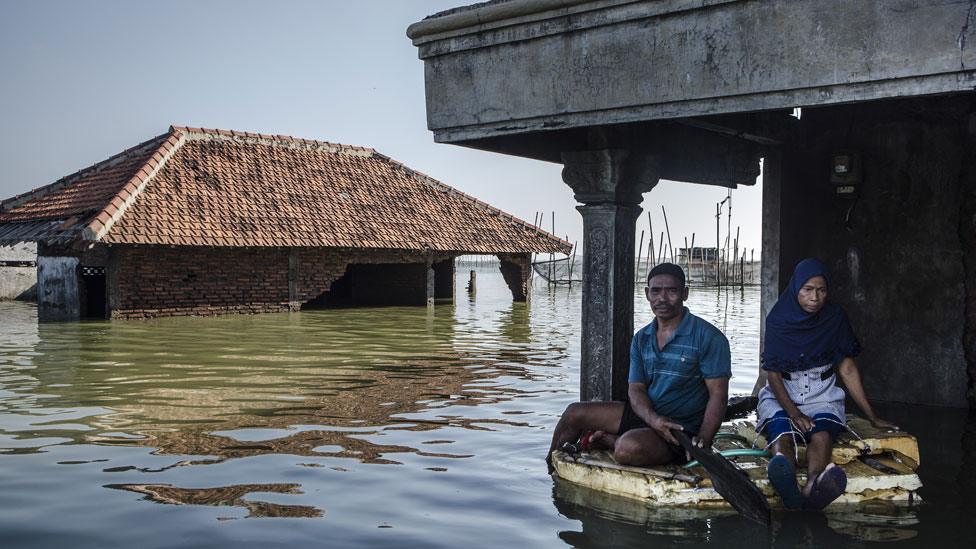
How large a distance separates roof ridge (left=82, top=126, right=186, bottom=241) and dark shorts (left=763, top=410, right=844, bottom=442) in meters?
14.8

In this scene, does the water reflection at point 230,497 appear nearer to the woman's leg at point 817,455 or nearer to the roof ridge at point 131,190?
the woman's leg at point 817,455

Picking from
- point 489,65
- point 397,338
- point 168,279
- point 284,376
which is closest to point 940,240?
point 489,65

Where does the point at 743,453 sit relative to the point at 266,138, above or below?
below

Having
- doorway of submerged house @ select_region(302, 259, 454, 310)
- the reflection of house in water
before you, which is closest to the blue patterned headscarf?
the reflection of house in water

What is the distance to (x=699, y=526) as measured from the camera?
14.8ft

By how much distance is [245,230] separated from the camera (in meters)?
19.4

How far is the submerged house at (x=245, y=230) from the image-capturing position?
1816 cm

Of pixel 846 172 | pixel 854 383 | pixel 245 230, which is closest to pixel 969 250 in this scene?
pixel 846 172

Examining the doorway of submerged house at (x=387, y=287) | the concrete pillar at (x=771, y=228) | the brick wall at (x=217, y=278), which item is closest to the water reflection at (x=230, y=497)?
the concrete pillar at (x=771, y=228)

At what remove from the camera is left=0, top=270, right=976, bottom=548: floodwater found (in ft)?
14.5

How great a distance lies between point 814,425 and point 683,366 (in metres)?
0.78

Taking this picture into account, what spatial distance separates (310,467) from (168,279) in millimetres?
14093

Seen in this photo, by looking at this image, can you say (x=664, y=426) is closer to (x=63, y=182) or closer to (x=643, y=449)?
(x=643, y=449)

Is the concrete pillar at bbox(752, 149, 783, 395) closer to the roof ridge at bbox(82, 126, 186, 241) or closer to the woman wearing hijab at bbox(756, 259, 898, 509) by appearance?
the woman wearing hijab at bbox(756, 259, 898, 509)
